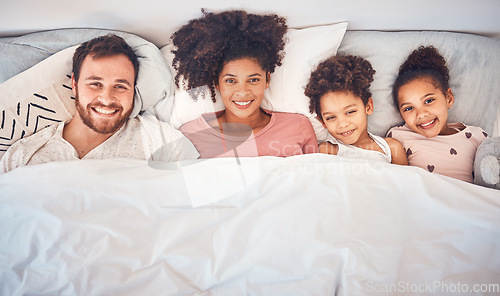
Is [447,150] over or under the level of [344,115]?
under

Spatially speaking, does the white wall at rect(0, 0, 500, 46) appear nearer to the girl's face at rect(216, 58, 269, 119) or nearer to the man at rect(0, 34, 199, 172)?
the man at rect(0, 34, 199, 172)

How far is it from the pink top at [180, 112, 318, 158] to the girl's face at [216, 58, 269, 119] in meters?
0.07

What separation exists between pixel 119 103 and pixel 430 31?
1100mm

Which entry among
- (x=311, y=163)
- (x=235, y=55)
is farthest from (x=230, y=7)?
(x=311, y=163)

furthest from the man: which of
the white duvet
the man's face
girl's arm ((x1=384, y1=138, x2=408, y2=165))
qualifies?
girl's arm ((x1=384, y1=138, x2=408, y2=165))

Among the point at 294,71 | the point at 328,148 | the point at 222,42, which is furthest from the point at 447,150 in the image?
the point at 222,42

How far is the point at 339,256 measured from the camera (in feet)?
2.71

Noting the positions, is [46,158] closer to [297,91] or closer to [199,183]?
[199,183]

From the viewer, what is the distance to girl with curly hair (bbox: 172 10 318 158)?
1149mm

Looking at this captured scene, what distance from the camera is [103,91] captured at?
110 centimetres

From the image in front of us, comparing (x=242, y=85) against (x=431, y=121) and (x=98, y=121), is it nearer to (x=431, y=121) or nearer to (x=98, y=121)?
(x=98, y=121)

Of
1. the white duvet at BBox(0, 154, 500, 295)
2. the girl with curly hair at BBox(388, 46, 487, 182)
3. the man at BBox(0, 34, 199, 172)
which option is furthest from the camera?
the girl with curly hair at BBox(388, 46, 487, 182)

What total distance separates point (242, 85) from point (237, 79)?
1.0 inches

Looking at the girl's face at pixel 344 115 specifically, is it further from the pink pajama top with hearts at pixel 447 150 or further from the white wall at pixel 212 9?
the white wall at pixel 212 9
